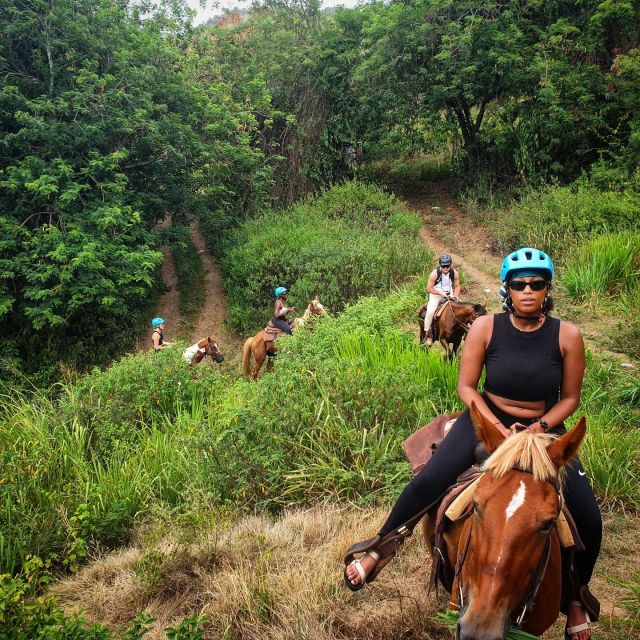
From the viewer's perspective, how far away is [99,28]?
587 inches

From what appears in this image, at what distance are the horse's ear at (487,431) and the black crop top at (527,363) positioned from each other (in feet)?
1.52

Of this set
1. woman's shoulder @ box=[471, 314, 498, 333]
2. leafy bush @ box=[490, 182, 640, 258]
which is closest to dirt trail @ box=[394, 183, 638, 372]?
leafy bush @ box=[490, 182, 640, 258]

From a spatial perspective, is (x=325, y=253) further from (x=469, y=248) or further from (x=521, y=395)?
(x=521, y=395)

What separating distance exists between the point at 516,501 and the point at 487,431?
358 millimetres

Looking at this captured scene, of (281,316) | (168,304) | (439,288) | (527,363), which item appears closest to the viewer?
(527,363)

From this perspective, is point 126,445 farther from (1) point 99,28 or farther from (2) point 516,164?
(2) point 516,164

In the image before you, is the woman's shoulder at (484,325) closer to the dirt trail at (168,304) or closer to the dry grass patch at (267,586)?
the dry grass patch at (267,586)

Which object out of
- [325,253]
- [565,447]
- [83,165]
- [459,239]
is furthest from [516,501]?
[459,239]

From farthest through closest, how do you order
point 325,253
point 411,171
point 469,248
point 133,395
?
point 411,171 < point 469,248 < point 325,253 < point 133,395

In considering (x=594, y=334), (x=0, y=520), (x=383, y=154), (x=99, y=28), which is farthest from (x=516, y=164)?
(x=0, y=520)

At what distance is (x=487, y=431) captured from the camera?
2.44m

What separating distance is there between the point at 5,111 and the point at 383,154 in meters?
13.8

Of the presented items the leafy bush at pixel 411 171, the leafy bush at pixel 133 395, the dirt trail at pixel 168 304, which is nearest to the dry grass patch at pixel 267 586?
the leafy bush at pixel 133 395

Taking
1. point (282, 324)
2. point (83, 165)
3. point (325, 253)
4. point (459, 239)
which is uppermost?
point (83, 165)
